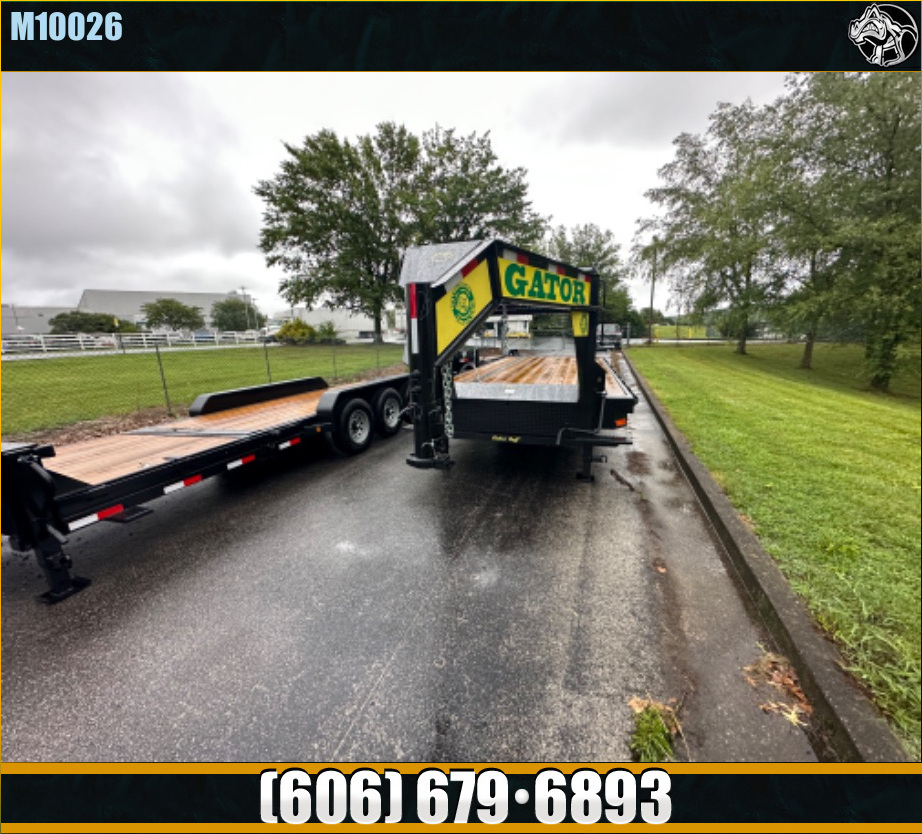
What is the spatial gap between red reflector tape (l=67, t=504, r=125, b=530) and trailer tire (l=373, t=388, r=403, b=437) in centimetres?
407

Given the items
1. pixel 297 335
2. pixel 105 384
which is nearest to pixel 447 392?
pixel 105 384

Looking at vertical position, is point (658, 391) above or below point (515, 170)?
below

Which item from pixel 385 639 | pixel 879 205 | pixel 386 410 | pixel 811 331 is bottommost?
pixel 385 639

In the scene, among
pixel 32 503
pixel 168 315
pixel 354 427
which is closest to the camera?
pixel 32 503

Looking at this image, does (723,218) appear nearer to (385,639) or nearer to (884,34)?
(884,34)

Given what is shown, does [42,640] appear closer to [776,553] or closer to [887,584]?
[776,553]

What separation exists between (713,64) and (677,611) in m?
4.31

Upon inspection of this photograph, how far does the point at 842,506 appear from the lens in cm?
396

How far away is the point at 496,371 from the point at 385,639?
15.6 ft

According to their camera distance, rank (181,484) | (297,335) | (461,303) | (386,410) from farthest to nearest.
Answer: (297,335), (386,410), (181,484), (461,303)

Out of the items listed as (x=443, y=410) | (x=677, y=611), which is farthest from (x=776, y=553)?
(x=443, y=410)

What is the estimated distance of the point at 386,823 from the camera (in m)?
1.69

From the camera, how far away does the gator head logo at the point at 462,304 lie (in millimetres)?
3062

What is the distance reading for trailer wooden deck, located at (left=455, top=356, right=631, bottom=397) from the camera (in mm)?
5238
